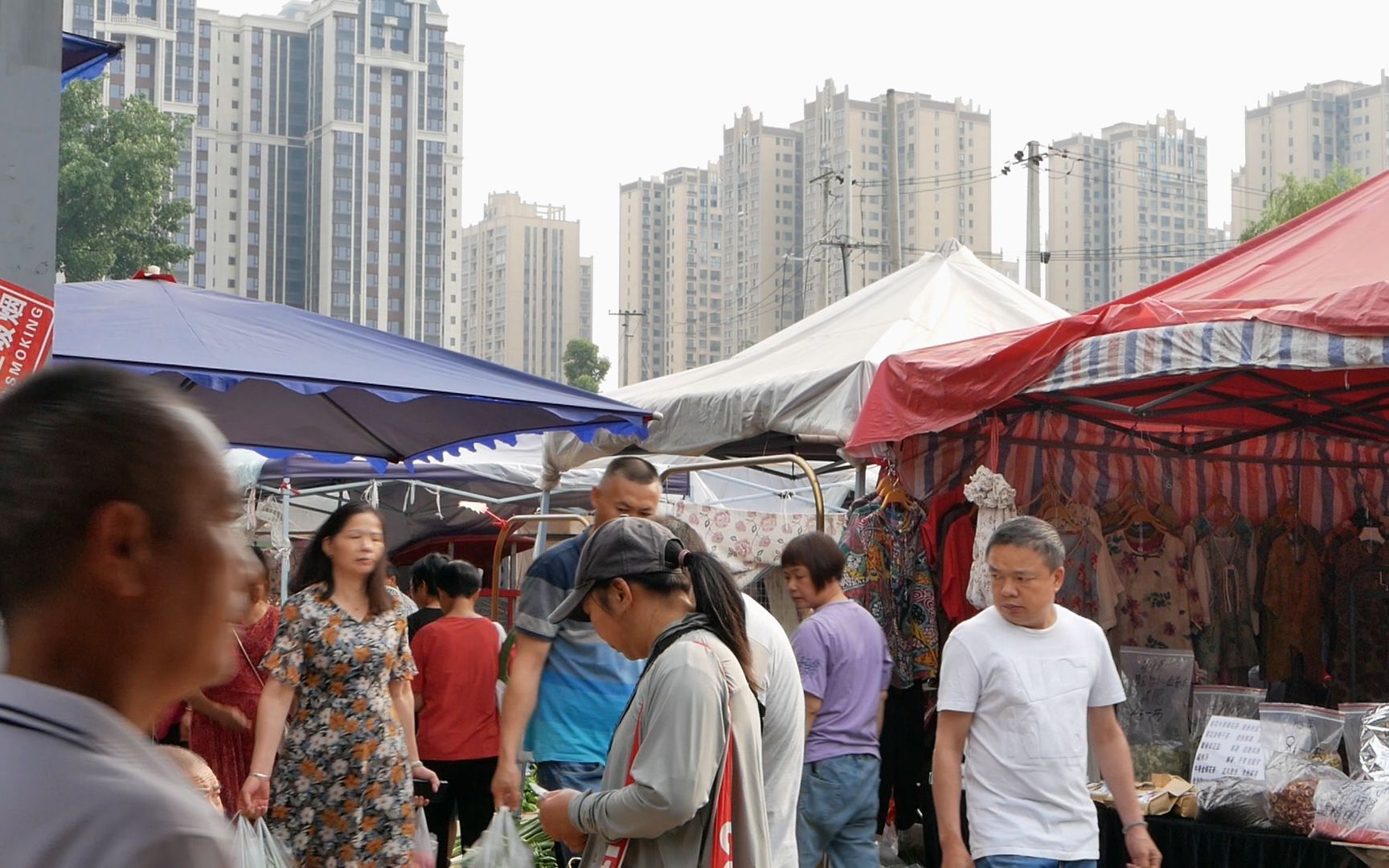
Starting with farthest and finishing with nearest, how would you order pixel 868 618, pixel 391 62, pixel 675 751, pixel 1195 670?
1. pixel 391 62
2. pixel 1195 670
3. pixel 868 618
4. pixel 675 751

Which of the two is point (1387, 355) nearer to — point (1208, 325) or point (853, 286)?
point (1208, 325)

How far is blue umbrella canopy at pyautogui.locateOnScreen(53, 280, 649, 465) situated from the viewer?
190 inches

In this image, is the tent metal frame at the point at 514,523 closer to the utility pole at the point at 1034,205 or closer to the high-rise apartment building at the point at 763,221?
the utility pole at the point at 1034,205

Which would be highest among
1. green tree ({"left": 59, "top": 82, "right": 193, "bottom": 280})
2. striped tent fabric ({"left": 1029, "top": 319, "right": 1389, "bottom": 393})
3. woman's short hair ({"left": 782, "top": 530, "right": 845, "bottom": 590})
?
green tree ({"left": 59, "top": 82, "right": 193, "bottom": 280})

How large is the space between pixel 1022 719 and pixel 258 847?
2675mm

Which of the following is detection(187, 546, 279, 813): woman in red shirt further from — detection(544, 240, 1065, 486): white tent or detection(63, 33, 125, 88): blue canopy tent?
detection(544, 240, 1065, 486): white tent

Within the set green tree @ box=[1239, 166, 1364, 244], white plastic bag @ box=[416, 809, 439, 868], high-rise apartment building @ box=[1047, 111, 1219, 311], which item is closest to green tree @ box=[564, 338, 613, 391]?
high-rise apartment building @ box=[1047, 111, 1219, 311]

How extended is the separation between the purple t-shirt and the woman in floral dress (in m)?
1.76

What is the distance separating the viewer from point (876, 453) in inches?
293

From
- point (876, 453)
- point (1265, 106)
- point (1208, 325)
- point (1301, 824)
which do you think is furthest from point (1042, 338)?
point (1265, 106)

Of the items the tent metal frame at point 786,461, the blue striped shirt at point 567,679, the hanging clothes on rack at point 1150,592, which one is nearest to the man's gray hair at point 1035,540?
the blue striped shirt at point 567,679

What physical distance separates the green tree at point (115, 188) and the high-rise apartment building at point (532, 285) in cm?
4925

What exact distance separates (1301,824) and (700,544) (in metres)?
3.16

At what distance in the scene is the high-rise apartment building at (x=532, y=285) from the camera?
84688mm
